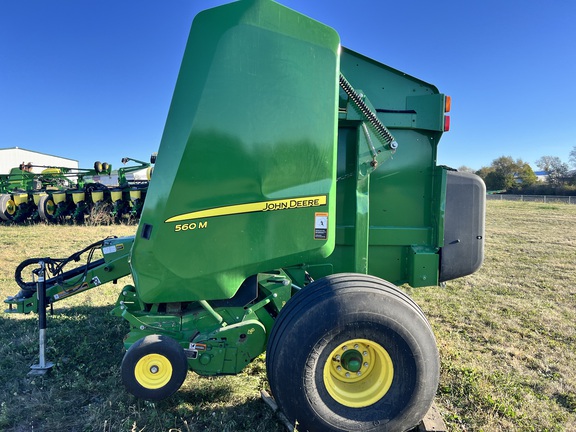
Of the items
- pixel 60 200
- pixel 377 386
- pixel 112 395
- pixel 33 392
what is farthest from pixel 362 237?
pixel 60 200

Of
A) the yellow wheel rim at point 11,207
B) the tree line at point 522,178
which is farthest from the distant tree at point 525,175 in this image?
the yellow wheel rim at point 11,207

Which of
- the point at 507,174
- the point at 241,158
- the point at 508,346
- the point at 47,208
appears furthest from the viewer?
the point at 507,174

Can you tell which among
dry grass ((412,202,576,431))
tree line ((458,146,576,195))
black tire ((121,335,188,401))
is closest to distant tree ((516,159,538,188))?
tree line ((458,146,576,195))

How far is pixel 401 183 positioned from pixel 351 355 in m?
1.54

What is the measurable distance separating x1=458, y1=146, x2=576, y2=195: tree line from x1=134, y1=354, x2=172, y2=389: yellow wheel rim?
146ft

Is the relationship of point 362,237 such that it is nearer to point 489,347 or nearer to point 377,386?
point 377,386

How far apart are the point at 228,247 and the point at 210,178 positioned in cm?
43

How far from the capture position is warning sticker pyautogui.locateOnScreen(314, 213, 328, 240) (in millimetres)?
2312

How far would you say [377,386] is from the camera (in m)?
2.25

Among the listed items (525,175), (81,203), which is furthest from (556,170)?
(81,203)

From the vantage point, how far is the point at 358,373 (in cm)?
232

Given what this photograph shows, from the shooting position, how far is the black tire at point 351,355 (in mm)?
2100

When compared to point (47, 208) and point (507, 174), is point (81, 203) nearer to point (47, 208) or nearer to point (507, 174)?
point (47, 208)

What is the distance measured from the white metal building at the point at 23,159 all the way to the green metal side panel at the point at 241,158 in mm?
40114
